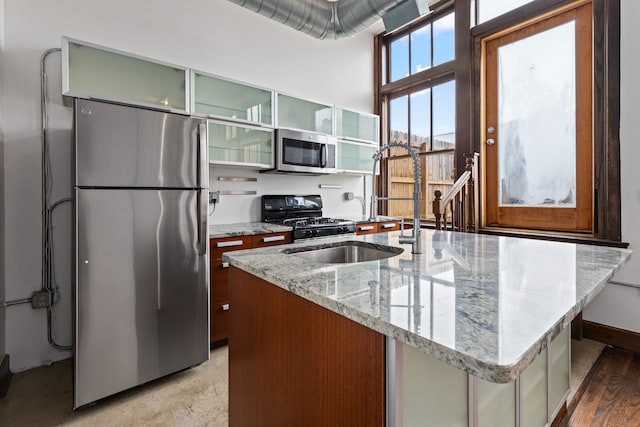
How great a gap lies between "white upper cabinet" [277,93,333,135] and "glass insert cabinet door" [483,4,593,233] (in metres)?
1.73

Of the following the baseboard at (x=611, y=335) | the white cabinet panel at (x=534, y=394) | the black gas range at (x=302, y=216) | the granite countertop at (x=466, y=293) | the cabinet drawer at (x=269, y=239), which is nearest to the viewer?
the granite countertop at (x=466, y=293)

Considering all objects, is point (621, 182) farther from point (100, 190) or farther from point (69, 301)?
point (69, 301)

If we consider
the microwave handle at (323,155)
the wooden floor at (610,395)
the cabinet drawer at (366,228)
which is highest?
the microwave handle at (323,155)

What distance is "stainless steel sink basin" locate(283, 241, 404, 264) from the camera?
1.51 m

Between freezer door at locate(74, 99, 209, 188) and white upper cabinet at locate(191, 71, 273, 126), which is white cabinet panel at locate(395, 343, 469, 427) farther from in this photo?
white upper cabinet at locate(191, 71, 273, 126)

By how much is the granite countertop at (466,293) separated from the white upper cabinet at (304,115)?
2.27 metres

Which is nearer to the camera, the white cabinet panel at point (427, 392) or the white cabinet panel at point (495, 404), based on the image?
the white cabinet panel at point (427, 392)

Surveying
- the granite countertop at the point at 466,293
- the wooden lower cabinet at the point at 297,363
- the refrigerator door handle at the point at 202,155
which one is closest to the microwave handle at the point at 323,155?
the refrigerator door handle at the point at 202,155

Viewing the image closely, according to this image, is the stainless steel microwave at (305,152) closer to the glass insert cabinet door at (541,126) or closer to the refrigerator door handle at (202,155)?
the refrigerator door handle at (202,155)

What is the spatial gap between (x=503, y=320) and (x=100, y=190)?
2035 millimetres

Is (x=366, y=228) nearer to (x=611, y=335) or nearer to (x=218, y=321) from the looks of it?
(x=218, y=321)

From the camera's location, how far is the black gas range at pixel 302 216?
3012 mm

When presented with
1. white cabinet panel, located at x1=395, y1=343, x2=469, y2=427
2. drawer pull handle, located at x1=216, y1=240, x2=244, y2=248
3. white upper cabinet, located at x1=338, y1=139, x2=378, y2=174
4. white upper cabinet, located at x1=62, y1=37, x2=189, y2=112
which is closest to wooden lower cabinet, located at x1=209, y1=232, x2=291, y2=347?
drawer pull handle, located at x1=216, y1=240, x2=244, y2=248

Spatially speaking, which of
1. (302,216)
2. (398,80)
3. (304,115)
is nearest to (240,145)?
(304,115)
